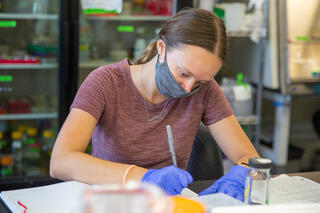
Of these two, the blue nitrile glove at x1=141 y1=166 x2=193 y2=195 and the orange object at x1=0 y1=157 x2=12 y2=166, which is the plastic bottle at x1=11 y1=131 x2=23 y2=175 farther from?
the blue nitrile glove at x1=141 y1=166 x2=193 y2=195

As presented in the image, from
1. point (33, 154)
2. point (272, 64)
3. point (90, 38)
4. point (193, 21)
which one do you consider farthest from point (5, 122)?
point (193, 21)

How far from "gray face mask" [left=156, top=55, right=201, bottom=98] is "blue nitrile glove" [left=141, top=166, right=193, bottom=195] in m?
0.35

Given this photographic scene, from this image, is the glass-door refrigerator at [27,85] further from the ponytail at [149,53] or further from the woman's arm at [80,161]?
the woman's arm at [80,161]

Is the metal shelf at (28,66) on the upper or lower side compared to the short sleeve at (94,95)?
lower

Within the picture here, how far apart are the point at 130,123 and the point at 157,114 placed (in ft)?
0.32

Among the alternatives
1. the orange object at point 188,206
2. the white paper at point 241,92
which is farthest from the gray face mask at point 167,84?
the white paper at point 241,92

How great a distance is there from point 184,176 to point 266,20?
7.31 feet

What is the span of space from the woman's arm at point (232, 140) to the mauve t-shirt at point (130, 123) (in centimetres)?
11

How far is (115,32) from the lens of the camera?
3.40m

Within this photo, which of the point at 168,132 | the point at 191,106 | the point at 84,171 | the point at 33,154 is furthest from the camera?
the point at 33,154

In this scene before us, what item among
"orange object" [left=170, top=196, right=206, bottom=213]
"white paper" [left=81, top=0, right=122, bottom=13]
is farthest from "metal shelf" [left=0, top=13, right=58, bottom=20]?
"orange object" [left=170, top=196, right=206, bottom=213]

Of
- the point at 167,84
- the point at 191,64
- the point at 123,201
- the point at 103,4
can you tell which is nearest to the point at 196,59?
the point at 191,64

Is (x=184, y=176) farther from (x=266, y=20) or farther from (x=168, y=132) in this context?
(x=266, y=20)

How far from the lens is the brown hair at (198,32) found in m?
1.33
